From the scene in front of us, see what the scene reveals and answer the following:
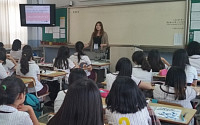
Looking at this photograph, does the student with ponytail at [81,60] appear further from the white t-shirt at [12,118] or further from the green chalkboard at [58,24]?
the white t-shirt at [12,118]

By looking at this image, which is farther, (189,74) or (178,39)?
(178,39)

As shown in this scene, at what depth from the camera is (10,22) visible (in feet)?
25.2

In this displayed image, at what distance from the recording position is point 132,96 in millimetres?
1790

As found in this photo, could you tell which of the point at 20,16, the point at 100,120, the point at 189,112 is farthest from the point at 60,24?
the point at 100,120

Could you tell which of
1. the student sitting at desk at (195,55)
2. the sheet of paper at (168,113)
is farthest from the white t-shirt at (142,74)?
the student sitting at desk at (195,55)

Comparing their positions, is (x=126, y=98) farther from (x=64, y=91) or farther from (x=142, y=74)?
(x=142, y=74)

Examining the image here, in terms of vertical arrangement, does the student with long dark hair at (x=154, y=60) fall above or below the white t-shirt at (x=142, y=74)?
above

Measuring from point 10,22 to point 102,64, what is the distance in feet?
12.5

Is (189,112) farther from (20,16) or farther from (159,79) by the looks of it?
(20,16)

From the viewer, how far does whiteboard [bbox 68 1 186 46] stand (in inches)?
229

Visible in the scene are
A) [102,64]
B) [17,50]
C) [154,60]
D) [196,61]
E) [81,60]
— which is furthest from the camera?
[17,50]

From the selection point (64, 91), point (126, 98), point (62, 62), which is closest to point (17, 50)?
point (62, 62)

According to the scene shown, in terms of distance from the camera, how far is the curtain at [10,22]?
295 inches

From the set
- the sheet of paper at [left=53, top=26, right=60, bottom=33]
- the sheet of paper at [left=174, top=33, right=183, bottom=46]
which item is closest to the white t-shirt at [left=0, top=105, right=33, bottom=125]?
the sheet of paper at [left=174, top=33, right=183, bottom=46]
